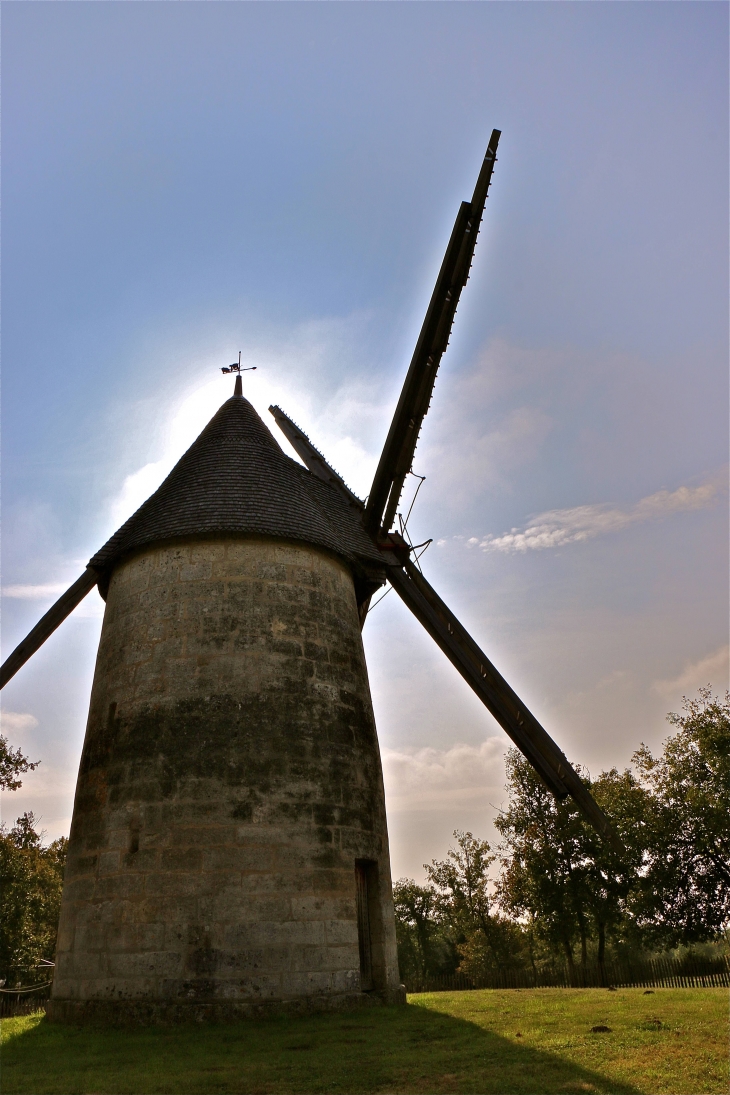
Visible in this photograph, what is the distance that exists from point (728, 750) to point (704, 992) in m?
15.7

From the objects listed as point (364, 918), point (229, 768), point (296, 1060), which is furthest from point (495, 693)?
point (296, 1060)

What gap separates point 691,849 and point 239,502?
22423mm

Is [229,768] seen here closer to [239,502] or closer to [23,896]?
[239,502]

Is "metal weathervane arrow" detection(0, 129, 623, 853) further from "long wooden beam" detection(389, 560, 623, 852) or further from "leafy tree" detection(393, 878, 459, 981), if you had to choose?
"leafy tree" detection(393, 878, 459, 981)

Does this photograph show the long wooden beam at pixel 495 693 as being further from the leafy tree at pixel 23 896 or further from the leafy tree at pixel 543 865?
the leafy tree at pixel 23 896

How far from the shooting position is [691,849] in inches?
1047

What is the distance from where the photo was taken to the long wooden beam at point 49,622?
522 inches

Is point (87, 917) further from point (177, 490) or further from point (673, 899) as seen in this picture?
point (673, 899)

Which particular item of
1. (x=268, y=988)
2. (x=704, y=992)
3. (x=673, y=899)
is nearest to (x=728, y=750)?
(x=673, y=899)

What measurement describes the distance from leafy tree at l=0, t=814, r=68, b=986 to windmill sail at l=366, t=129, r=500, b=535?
24.0 m

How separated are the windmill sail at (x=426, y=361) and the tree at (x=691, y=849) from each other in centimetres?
1677

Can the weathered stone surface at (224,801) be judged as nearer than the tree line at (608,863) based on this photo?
Yes

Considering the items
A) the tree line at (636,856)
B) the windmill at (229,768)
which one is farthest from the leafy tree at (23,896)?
the windmill at (229,768)

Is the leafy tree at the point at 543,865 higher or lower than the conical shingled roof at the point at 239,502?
lower
